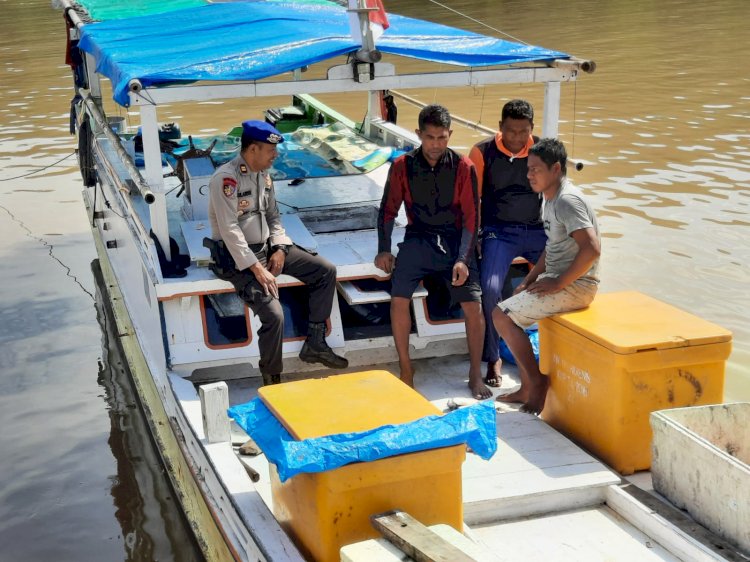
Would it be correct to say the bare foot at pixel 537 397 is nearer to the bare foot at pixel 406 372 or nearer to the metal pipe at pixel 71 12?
the bare foot at pixel 406 372

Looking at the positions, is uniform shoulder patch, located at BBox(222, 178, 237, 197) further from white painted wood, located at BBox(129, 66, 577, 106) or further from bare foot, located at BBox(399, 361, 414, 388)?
bare foot, located at BBox(399, 361, 414, 388)

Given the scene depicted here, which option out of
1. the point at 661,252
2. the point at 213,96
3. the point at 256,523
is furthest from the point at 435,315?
the point at 661,252

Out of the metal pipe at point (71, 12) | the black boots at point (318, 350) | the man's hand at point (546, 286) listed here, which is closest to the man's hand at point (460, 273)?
the man's hand at point (546, 286)

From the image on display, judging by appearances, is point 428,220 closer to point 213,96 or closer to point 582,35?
point 213,96

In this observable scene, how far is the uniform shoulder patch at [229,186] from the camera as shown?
5.66 meters

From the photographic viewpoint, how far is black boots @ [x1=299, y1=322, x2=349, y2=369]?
5.93 metres

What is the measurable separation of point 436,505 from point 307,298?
96.5 inches

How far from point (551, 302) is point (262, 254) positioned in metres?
1.78

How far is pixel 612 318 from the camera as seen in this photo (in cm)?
490

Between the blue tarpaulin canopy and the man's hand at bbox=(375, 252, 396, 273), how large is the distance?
123 centimetres

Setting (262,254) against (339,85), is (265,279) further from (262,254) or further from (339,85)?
(339,85)

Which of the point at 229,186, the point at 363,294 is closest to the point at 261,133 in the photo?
the point at 229,186

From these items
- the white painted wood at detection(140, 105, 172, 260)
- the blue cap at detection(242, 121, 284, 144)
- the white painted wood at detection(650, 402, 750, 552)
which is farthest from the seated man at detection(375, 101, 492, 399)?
the white painted wood at detection(650, 402, 750, 552)

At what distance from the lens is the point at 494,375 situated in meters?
5.97
